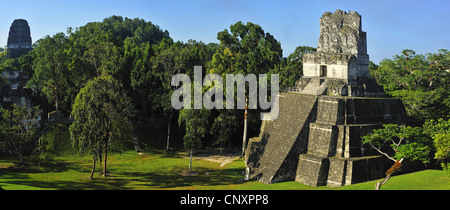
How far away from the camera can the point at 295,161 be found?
885 inches

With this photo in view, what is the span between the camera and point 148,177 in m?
23.9

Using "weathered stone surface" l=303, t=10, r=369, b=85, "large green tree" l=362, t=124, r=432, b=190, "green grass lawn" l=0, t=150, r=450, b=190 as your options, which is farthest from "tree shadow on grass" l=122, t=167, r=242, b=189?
"weathered stone surface" l=303, t=10, r=369, b=85

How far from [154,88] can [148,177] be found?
45.9 ft

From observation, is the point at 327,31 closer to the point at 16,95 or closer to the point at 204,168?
the point at 204,168

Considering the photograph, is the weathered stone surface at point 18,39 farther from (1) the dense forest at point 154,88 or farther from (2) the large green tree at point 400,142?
(2) the large green tree at point 400,142

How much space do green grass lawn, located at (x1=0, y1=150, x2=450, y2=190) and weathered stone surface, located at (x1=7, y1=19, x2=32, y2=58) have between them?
134ft

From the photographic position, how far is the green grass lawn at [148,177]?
20.0 meters

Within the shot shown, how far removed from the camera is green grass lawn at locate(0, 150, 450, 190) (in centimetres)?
2005

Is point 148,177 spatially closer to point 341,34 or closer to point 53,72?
point 341,34

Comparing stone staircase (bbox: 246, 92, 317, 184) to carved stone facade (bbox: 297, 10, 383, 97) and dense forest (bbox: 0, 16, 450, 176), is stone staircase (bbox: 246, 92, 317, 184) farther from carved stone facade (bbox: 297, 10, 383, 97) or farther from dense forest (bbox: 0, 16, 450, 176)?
dense forest (bbox: 0, 16, 450, 176)

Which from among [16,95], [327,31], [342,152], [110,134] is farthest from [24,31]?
[342,152]

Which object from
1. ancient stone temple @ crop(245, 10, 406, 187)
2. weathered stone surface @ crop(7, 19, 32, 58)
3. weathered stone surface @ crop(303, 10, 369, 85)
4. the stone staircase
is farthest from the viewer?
weathered stone surface @ crop(7, 19, 32, 58)

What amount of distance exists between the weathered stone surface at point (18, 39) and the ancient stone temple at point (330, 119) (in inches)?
1992

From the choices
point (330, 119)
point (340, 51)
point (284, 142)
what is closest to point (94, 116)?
point (284, 142)
